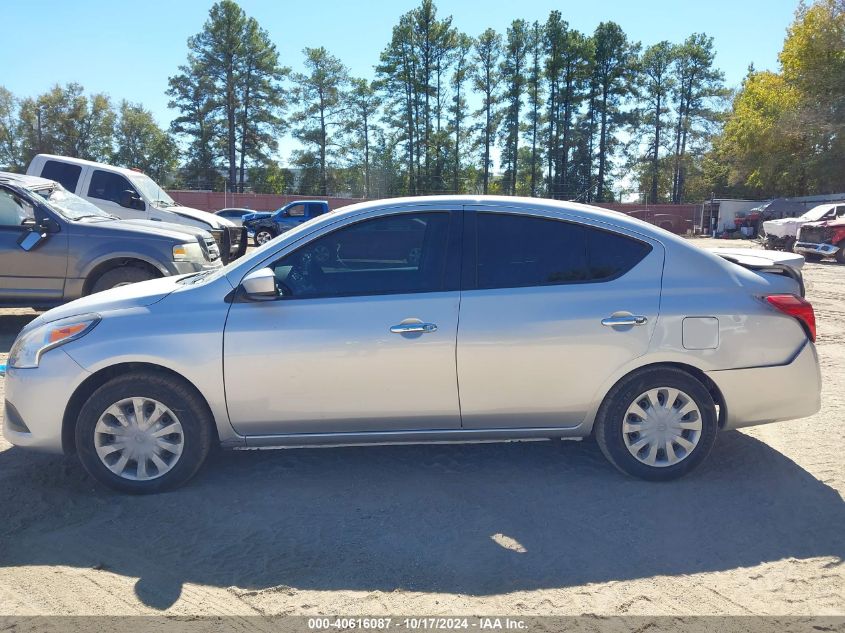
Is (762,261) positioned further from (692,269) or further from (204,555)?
(204,555)

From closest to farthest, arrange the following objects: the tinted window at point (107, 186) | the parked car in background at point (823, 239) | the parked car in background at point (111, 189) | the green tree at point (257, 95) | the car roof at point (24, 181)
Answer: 1. the car roof at point (24, 181)
2. the parked car in background at point (111, 189)
3. the tinted window at point (107, 186)
4. the parked car in background at point (823, 239)
5. the green tree at point (257, 95)

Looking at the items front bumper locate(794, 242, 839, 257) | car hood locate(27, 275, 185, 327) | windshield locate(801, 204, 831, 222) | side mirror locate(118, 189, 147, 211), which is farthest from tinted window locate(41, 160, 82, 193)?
windshield locate(801, 204, 831, 222)

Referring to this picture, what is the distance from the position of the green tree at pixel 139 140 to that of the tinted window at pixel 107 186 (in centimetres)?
5528

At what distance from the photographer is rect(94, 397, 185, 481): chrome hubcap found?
3.93 m

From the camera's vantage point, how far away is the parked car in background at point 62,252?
8.05 meters

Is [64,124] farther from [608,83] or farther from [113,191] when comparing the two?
[113,191]

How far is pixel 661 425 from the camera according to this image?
411cm

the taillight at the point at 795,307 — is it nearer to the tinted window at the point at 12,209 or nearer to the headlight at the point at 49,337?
the headlight at the point at 49,337

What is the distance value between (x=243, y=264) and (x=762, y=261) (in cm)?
326

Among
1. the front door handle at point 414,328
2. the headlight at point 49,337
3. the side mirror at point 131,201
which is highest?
the side mirror at point 131,201

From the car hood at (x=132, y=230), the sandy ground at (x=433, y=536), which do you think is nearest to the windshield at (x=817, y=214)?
the car hood at (x=132, y=230)

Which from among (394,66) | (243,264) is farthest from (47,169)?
(394,66)

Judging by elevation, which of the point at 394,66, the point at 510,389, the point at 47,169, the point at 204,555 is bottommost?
the point at 204,555

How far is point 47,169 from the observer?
40.8ft
